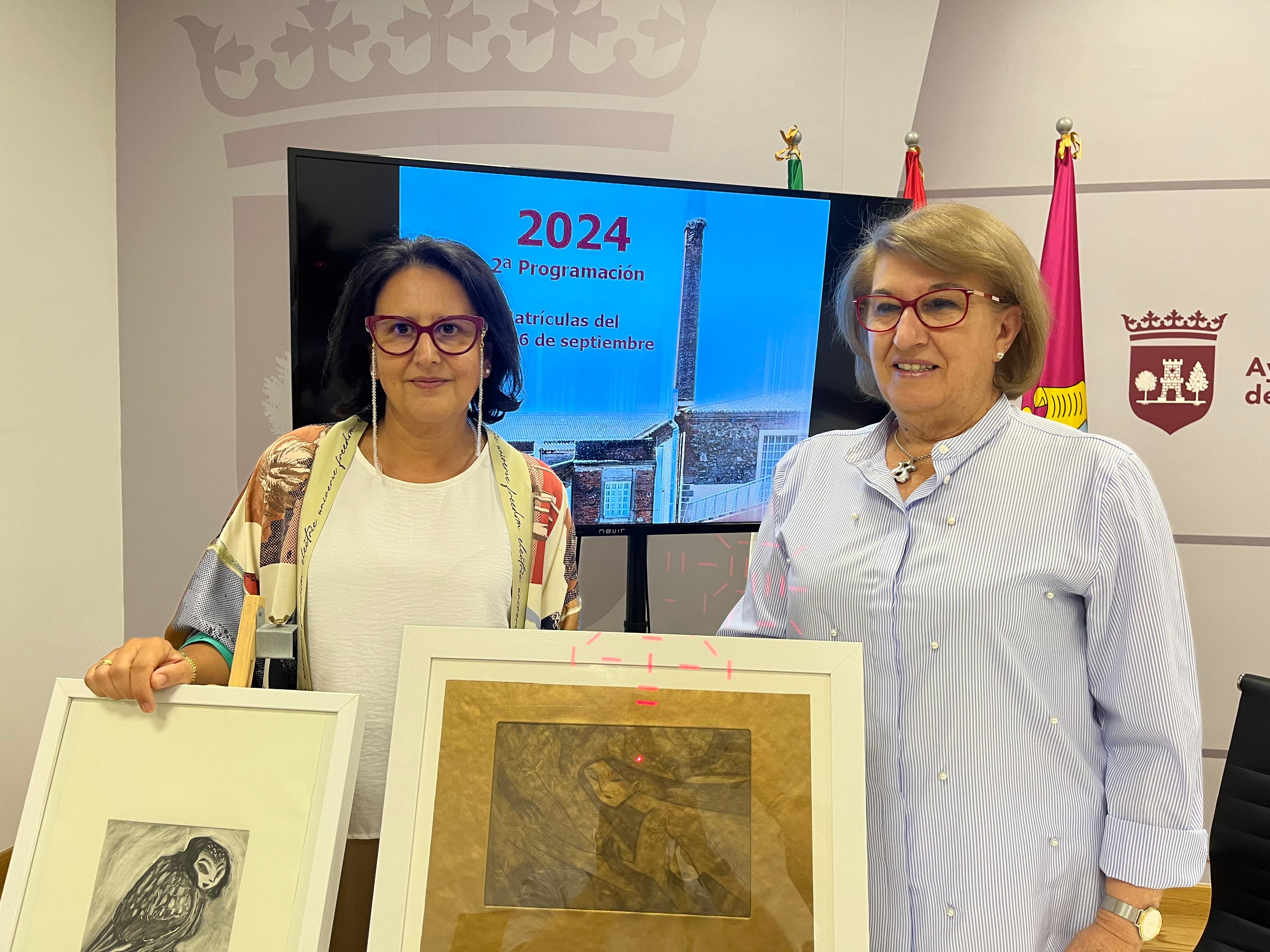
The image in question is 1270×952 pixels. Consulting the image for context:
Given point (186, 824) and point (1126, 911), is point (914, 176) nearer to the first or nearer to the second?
point (1126, 911)

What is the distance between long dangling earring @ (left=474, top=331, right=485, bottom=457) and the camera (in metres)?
1.45

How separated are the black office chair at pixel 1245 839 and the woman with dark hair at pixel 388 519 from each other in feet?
5.43

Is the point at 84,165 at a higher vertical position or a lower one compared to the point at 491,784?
higher

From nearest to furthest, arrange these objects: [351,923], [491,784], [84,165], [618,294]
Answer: [491,784] → [351,923] → [618,294] → [84,165]

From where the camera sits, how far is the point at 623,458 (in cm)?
242

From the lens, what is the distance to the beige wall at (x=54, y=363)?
2807mm

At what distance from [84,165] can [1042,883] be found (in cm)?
347

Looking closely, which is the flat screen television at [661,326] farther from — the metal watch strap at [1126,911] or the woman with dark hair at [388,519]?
the metal watch strap at [1126,911]

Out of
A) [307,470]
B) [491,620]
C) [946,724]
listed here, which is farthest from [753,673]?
[307,470]

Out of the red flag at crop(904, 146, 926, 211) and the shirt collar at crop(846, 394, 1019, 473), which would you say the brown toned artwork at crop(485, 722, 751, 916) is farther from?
the red flag at crop(904, 146, 926, 211)

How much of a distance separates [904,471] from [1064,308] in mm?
1712

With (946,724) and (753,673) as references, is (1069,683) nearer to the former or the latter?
(946,724)

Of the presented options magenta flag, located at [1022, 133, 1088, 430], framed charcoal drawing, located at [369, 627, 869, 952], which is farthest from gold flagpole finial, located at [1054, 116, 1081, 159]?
framed charcoal drawing, located at [369, 627, 869, 952]

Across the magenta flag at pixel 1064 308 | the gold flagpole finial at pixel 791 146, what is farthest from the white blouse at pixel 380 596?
the magenta flag at pixel 1064 308
